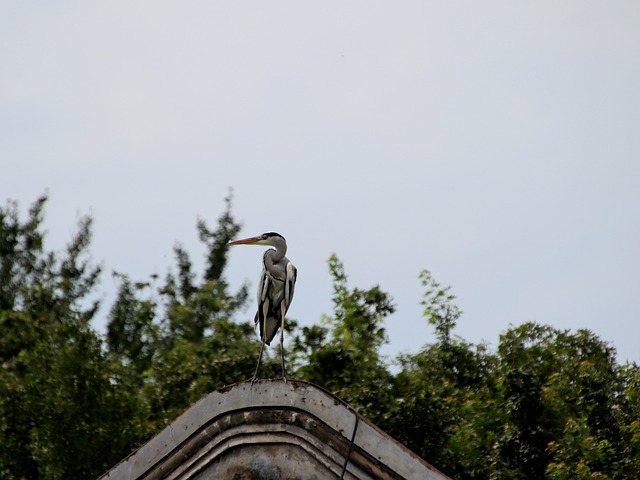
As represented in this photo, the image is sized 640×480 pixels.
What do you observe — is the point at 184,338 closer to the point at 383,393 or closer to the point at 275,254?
the point at 383,393

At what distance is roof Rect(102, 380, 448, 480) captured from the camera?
10.9 meters

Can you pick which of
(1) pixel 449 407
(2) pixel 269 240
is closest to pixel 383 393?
(1) pixel 449 407

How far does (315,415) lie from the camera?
11.1 meters

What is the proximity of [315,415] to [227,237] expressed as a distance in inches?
1062

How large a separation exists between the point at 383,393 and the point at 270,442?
12534 mm

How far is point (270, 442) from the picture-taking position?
36.8 feet

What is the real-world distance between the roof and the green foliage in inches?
395

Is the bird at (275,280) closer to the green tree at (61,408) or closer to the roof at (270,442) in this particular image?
the roof at (270,442)

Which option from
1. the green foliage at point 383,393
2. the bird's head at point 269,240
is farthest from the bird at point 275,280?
the green foliage at point 383,393

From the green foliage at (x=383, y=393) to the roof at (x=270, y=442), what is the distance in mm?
10030

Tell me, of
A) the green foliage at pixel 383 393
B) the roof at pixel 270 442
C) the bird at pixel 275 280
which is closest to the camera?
the roof at pixel 270 442

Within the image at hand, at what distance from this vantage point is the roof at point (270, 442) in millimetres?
10883

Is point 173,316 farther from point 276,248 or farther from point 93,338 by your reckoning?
point 276,248

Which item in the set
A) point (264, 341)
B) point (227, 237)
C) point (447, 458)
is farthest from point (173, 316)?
point (264, 341)
